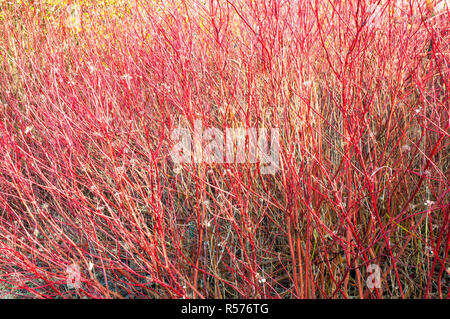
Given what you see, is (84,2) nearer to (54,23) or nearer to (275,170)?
(54,23)

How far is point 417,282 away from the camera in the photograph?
72.8 inches

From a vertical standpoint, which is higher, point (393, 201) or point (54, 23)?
point (54, 23)
